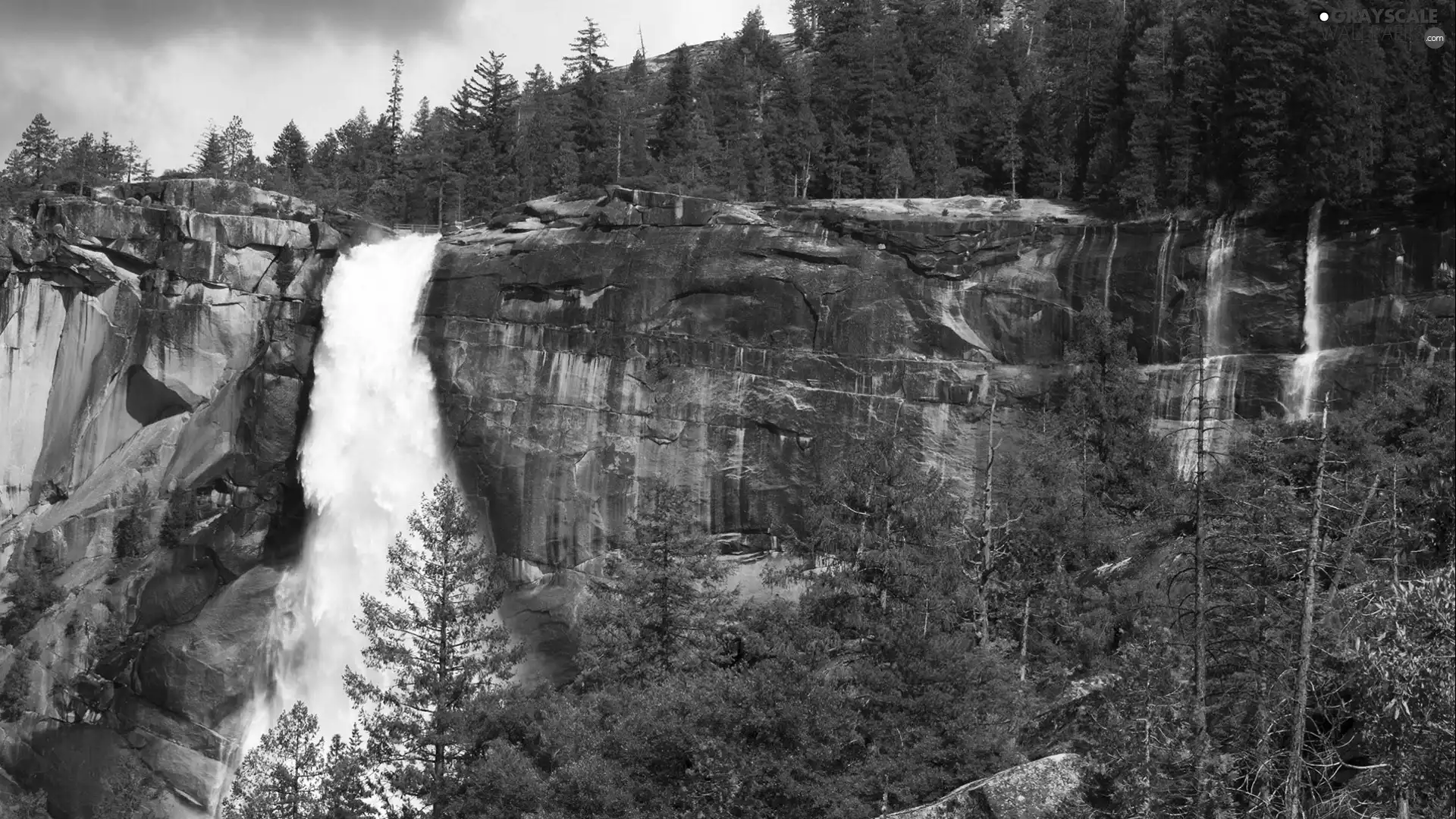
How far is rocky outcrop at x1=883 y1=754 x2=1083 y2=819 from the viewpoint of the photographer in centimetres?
1886

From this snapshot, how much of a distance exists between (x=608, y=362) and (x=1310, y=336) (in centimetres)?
2252

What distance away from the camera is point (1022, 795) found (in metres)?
19.0

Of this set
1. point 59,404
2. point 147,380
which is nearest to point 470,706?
point 147,380

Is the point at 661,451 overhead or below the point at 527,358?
below

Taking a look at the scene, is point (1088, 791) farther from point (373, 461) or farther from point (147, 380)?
point (147, 380)

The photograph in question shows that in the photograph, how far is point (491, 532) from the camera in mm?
47938

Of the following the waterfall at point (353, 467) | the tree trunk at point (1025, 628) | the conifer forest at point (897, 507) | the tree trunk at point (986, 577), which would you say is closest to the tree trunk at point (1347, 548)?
the conifer forest at point (897, 507)

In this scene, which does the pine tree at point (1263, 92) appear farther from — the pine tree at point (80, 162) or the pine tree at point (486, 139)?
the pine tree at point (80, 162)

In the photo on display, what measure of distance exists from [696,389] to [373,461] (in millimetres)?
12458

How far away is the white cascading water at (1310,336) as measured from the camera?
42250 mm

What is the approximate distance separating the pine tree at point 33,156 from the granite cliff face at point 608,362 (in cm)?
1953

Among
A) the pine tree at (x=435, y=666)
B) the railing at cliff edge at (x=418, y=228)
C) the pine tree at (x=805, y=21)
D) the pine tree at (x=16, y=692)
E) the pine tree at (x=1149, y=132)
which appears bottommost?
the pine tree at (x=16, y=692)

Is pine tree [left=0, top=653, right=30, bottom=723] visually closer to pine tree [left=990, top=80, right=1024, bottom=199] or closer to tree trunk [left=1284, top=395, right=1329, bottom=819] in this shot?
pine tree [left=990, top=80, right=1024, bottom=199]

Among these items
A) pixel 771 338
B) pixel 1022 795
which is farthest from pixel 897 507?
pixel 771 338
